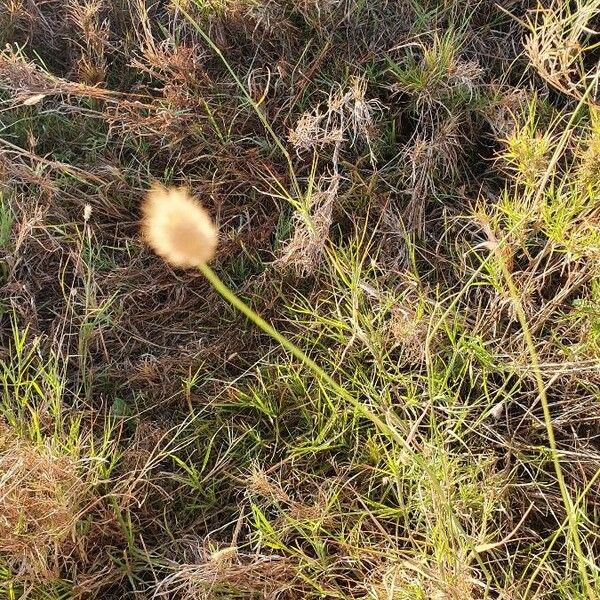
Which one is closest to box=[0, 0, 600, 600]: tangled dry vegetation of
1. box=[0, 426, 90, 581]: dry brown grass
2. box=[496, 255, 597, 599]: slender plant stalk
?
box=[0, 426, 90, 581]: dry brown grass

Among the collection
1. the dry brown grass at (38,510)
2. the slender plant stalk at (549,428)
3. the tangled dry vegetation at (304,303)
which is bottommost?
the dry brown grass at (38,510)

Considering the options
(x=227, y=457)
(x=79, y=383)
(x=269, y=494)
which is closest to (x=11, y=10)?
(x=79, y=383)

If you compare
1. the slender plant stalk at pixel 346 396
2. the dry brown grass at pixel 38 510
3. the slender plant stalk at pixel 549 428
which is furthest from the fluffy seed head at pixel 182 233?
the dry brown grass at pixel 38 510

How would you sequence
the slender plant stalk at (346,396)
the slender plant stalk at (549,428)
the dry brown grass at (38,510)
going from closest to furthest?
the slender plant stalk at (346,396)
the slender plant stalk at (549,428)
the dry brown grass at (38,510)

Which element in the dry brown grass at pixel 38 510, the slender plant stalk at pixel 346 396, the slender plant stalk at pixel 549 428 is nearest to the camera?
the slender plant stalk at pixel 346 396

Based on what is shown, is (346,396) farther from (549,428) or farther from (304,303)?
(304,303)

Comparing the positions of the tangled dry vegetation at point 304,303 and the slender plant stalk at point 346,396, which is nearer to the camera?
the slender plant stalk at point 346,396

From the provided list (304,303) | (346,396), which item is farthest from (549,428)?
(304,303)

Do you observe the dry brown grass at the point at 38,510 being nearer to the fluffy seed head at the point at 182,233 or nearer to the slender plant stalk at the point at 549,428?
the fluffy seed head at the point at 182,233

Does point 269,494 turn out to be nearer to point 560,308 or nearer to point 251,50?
point 560,308
